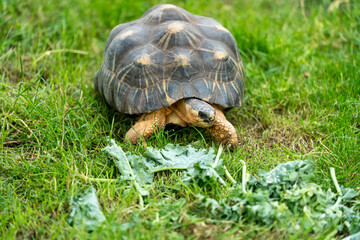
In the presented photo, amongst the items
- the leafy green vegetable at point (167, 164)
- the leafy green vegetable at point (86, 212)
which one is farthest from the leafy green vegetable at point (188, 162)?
the leafy green vegetable at point (86, 212)

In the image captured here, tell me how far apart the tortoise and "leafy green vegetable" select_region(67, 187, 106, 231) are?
71cm

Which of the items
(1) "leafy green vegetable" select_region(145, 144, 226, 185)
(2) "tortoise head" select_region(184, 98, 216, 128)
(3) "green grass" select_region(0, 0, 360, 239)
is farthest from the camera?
(2) "tortoise head" select_region(184, 98, 216, 128)

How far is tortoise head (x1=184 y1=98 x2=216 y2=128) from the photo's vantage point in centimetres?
258

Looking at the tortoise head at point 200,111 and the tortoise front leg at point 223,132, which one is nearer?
the tortoise head at point 200,111

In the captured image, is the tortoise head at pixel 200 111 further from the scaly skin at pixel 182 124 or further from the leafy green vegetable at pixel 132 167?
the leafy green vegetable at pixel 132 167

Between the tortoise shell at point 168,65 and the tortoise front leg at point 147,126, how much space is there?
0.12 metres

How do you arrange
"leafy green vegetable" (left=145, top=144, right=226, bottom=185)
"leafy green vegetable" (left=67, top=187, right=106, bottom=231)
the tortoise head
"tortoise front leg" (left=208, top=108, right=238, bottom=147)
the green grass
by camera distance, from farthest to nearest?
"tortoise front leg" (left=208, top=108, right=238, bottom=147) → the tortoise head → "leafy green vegetable" (left=145, top=144, right=226, bottom=185) → the green grass → "leafy green vegetable" (left=67, top=187, right=106, bottom=231)

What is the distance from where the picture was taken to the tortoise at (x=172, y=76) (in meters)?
2.67

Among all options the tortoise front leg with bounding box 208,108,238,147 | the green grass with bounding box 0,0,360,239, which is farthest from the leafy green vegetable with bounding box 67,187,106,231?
the tortoise front leg with bounding box 208,108,238,147

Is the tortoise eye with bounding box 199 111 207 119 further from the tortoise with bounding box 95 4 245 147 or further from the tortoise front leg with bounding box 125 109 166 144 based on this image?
the tortoise front leg with bounding box 125 109 166 144

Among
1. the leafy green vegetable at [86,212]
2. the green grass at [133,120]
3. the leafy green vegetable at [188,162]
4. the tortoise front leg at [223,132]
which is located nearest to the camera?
the leafy green vegetable at [86,212]

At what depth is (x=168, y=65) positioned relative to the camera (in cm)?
270

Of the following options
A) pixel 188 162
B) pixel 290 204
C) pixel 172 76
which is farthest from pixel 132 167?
pixel 290 204

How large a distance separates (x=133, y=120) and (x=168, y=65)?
0.61 metres
